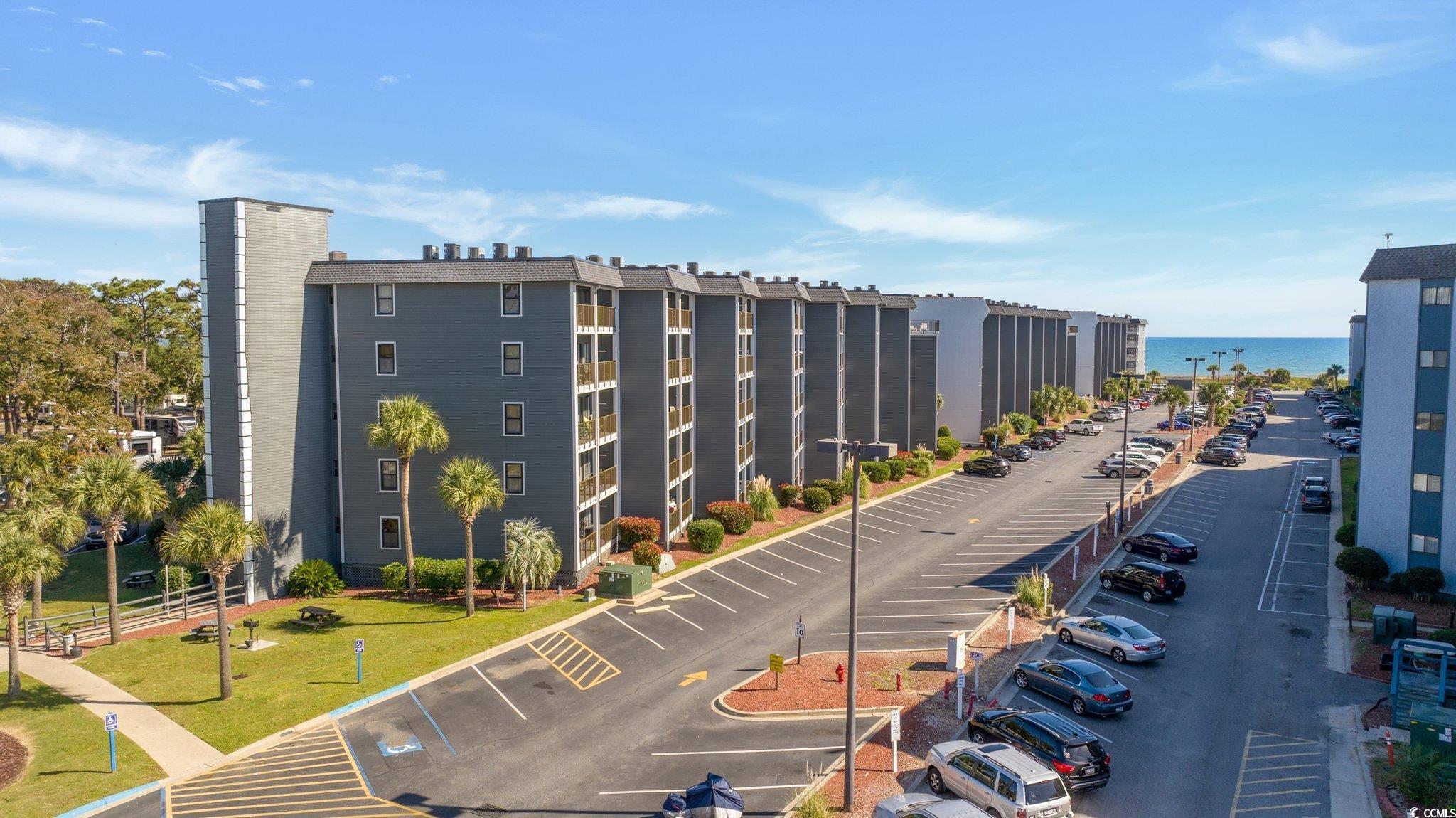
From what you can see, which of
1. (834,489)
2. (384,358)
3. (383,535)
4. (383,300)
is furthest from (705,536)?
(383,300)

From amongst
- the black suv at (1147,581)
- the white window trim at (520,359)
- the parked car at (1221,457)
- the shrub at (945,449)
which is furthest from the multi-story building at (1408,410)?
the white window trim at (520,359)

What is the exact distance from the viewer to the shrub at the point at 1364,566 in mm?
36469

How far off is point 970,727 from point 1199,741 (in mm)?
6504

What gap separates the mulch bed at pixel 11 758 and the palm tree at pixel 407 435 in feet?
48.1

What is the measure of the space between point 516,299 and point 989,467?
4423 centimetres

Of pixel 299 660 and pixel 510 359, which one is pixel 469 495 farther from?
pixel 299 660

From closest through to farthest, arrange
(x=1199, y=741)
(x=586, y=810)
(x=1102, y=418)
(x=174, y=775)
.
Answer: (x=586, y=810), (x=174, y=775), (x=1199, y=741), (x=1102, y=418)

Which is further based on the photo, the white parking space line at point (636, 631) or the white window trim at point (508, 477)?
the white window trim at point (508, 477)

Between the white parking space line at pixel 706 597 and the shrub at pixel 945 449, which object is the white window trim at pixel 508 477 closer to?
the white parking space line at pixel 706 597

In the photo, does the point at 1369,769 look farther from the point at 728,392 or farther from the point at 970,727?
the point at 728,392

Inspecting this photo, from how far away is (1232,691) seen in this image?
26.7 meters

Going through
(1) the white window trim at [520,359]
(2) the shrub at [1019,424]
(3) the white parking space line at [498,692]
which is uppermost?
(1) the white window trim at [520,359]

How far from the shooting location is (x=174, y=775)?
847 inches

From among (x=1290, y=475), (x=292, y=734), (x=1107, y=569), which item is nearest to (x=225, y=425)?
(x=292, y=734)
